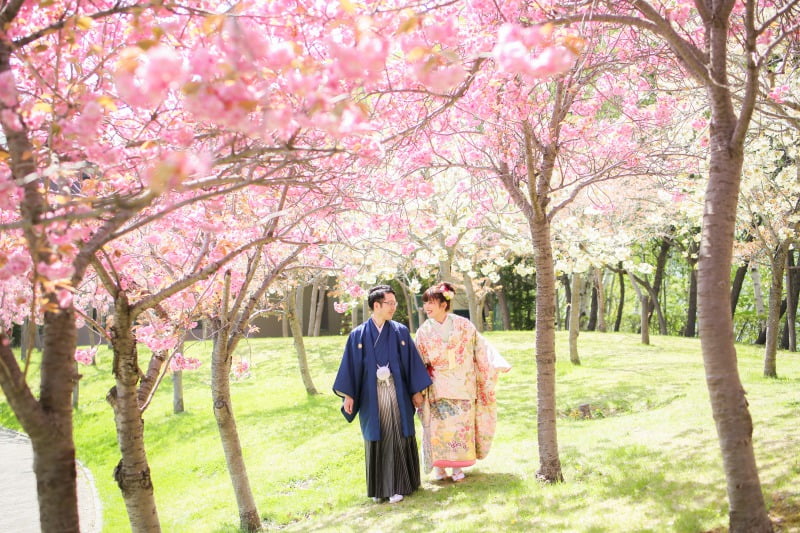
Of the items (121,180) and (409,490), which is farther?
(409,490)

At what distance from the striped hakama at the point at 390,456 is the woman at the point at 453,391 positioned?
296 millimetres

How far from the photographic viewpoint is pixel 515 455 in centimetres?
766

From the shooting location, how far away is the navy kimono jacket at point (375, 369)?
621 centimetres

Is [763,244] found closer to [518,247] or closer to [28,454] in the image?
[518,247]

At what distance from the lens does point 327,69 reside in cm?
228

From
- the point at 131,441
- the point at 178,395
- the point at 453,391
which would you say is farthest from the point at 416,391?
the point at 178,395

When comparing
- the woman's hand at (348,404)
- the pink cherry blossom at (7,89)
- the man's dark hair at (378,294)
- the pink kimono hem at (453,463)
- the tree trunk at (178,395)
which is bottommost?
the tree trunk at (178,395)

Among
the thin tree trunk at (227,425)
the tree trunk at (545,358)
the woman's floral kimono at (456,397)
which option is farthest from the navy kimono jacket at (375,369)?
the thin tree trunk at (227,425)

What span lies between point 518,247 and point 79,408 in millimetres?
10329

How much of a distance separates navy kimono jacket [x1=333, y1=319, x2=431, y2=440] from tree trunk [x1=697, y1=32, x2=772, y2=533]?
3.04 meters

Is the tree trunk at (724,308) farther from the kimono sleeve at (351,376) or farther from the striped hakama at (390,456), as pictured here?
the kimono sleeve at (351,376)

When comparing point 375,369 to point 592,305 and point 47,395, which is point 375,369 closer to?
point 47,395

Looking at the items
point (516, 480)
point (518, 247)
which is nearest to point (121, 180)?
point (516, 480)

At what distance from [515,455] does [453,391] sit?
1724 mm
